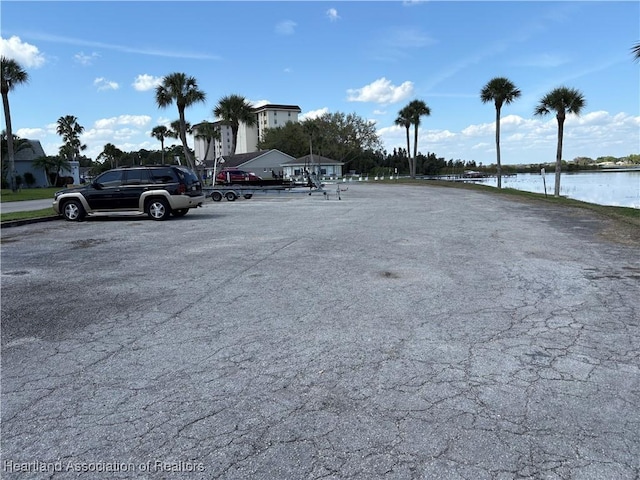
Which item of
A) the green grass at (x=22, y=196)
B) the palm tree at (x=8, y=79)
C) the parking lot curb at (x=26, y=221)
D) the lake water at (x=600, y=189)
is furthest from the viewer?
the palm tree at (x=8, y=79)

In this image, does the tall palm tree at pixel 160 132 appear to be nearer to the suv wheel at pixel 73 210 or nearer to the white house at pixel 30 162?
the white house at pixel 30 162

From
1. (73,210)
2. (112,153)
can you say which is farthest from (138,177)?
(112,153)

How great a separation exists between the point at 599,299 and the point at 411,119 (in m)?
61.0

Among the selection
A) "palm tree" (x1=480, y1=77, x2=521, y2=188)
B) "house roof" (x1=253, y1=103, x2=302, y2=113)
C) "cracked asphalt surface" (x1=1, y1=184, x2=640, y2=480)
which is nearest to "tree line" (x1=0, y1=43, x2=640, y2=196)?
"palm tree" (x1=480, y1=77, x2=521, y2=188)

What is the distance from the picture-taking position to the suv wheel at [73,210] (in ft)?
51.6

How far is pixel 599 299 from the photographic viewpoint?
5777mm

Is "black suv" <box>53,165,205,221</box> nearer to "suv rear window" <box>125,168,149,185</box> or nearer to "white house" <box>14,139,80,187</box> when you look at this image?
"suv rear window" <box>125,168,149,185</box>

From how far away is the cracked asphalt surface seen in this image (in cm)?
272

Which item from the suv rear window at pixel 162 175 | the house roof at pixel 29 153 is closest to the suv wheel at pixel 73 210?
the suv rear window at pixel 162 175

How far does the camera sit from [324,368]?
12.7ft

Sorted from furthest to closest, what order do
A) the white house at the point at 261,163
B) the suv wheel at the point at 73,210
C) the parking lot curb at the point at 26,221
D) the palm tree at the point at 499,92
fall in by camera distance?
1. the white house at the point at 261,163
2. the palm tree at the point at 499,92
3. the suv wheel at the point at 73,210
4. the parking lot curb at the point at 26,221

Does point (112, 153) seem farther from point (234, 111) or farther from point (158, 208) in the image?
point (158, 208)

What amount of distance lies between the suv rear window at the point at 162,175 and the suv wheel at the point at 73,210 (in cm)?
268

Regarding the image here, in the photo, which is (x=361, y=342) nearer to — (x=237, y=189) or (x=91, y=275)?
(x=91, y=275)
